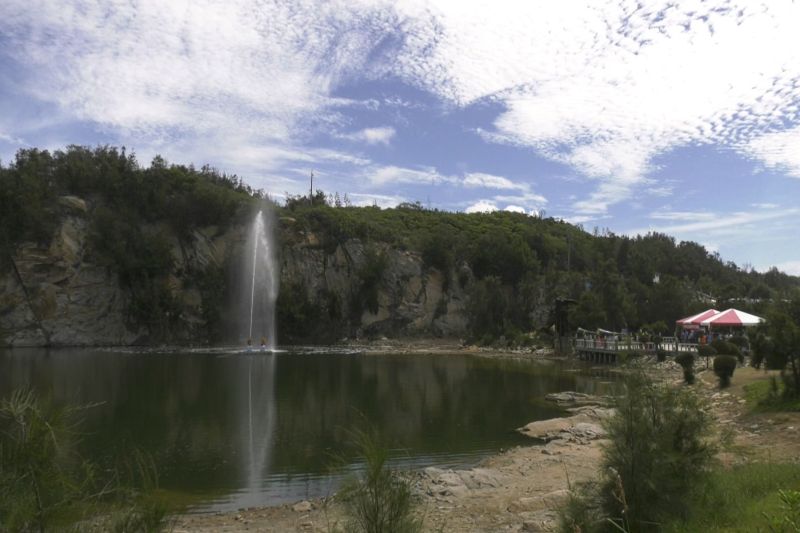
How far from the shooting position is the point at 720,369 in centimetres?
2766

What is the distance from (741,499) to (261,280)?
72.9m

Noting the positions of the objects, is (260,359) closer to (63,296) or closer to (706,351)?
(63,296)

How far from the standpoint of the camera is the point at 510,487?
561 inches

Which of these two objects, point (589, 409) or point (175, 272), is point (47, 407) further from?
point (175, 272)

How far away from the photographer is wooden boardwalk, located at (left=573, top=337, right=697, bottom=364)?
151ft

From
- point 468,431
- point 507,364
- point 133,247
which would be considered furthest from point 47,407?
point 133,247

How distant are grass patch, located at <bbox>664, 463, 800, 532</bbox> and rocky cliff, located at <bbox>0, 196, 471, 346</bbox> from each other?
68.0 metres

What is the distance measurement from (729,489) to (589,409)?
56.7 feet

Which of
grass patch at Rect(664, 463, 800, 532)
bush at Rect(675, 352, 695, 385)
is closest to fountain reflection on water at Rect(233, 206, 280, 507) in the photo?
grass patch at Rect(664, 463, 800, 532)

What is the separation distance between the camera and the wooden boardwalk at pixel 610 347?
46.0 metres

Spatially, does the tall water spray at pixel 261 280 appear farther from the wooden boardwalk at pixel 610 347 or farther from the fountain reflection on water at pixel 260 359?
the wooden boardwalk at pixel 610 347

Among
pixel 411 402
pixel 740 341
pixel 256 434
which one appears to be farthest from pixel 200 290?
pixel 740 341

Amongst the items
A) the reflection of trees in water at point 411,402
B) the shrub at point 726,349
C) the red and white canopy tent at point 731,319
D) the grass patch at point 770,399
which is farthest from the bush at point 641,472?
the red and white canopy tent at point 731,319

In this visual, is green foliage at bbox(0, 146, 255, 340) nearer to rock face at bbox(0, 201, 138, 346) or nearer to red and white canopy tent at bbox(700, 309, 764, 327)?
rock face at bbox(0, 201, 138, 346)
